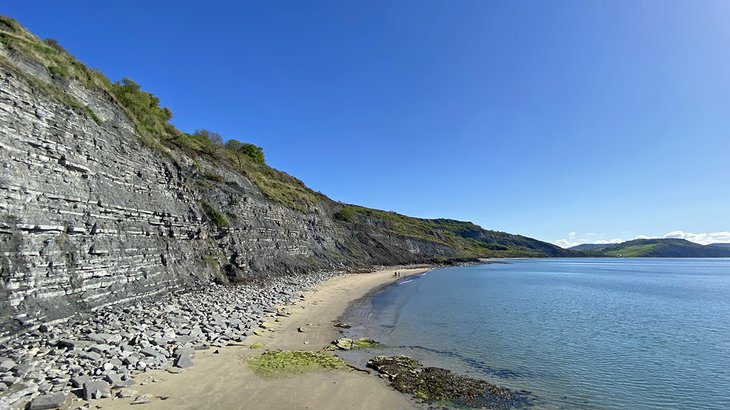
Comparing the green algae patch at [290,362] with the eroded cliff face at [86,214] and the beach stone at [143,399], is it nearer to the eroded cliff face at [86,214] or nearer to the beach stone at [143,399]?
the beach stone at [143,399]

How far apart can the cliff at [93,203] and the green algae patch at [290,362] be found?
8.53 metres

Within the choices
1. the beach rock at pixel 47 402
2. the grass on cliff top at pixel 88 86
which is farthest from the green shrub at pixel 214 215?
the beach rock at pixel 47 402

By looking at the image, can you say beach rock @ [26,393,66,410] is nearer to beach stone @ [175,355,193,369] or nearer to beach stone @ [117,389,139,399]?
beach stone @ [117,389,139,399]

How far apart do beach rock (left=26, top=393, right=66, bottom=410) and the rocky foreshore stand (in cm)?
2

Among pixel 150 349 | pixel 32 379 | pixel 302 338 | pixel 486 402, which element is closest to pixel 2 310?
pixel 32 379

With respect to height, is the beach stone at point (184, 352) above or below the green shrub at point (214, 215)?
below

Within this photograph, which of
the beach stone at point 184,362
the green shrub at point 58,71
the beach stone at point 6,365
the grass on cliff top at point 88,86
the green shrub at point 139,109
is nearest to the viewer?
the beach stone at point 6,365

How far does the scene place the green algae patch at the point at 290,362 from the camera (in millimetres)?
13648

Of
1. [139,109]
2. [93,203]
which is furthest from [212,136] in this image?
[93,203]

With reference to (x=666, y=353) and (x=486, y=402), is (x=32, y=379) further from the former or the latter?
(x=666, y=353)

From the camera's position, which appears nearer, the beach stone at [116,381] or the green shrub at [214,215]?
the beach stone at [116,381]

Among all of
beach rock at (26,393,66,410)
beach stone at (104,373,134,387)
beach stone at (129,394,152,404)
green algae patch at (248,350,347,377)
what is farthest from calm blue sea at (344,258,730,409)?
beach rock at (26,393,66,410)

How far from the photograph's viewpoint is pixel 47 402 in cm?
923

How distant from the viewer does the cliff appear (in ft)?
47.8
